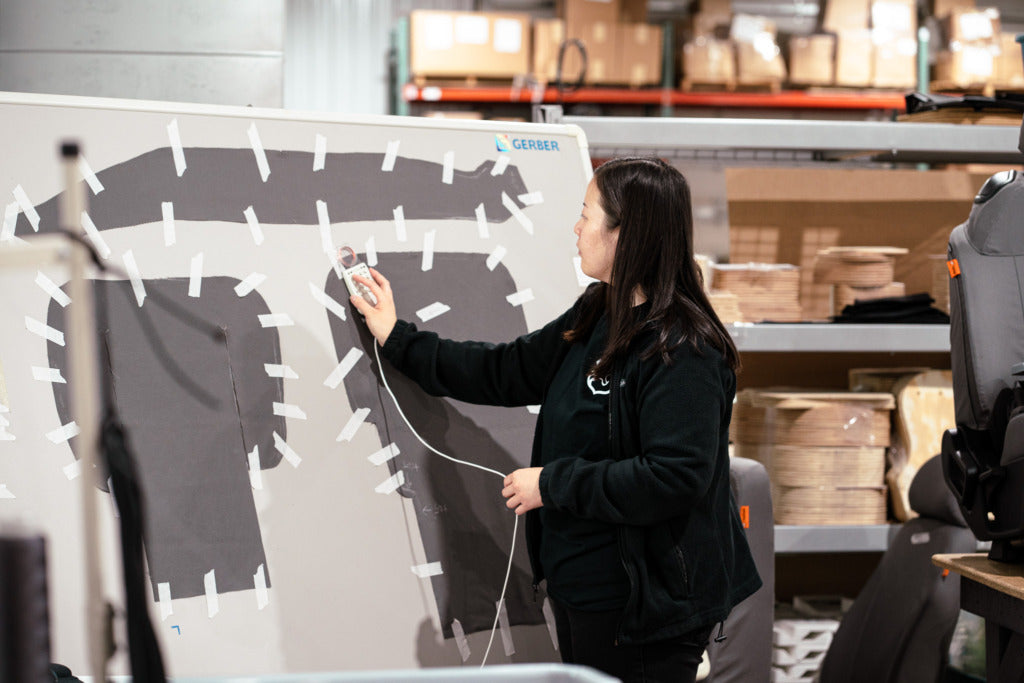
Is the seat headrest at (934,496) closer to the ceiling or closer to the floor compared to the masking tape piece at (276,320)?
closer to the floor

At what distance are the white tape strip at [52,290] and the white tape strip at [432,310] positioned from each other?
0.63m

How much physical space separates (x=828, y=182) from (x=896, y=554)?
4.53 ft

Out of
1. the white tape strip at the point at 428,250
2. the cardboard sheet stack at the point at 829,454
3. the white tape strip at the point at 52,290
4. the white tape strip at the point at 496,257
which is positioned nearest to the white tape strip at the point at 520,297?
the white tape strip at the point at 496,257

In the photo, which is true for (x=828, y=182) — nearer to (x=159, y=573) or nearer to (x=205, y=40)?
(x=205, y=40)

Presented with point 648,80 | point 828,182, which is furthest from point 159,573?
point 648,80

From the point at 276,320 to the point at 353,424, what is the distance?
0.24m

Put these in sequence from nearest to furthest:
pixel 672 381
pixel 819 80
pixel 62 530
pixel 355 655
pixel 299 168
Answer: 1. pixel 672 381
2. pixel 62 530
3. pixel 355 655
4. pixel 299 168
5. pixel 819 80

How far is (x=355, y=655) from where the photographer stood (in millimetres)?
1752

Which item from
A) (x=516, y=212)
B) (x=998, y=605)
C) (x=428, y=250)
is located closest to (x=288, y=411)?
(x=428, y=250)

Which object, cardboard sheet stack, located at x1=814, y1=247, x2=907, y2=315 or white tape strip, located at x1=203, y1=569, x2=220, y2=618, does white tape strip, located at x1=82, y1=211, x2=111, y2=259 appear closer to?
white tape strip, located at x1=203, y1=569, x2=220, y2=618

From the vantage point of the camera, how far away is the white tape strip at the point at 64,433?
1.66 m

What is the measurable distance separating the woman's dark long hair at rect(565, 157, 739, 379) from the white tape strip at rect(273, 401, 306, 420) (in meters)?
0.58

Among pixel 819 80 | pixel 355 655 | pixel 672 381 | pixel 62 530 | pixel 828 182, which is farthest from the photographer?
pixel 819 80

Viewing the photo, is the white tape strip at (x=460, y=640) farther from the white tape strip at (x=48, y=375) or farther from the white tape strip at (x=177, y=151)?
the white tape strip at (x=177, y=151)
